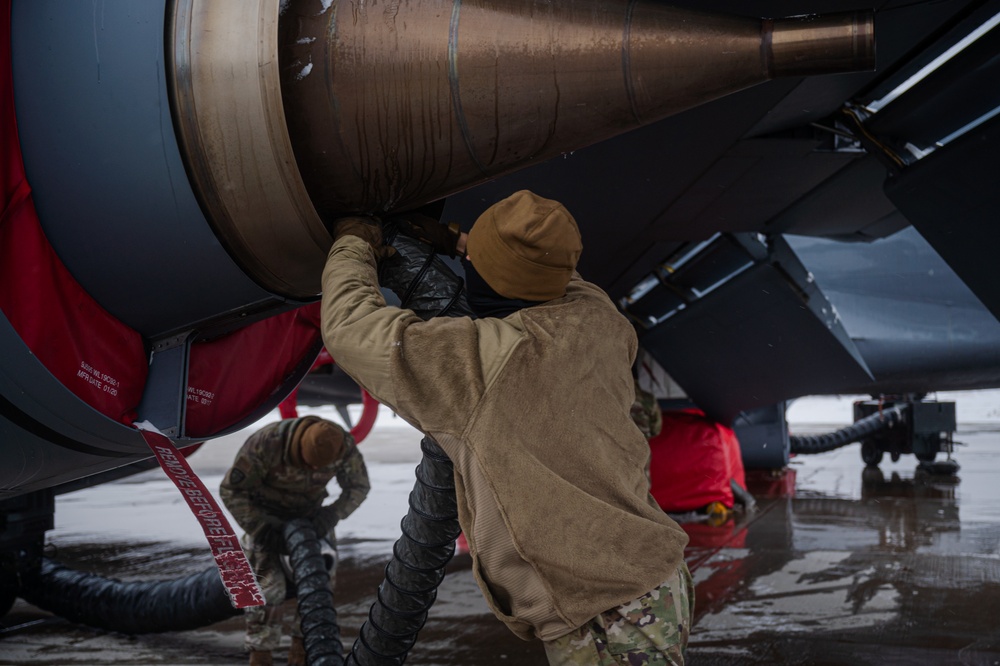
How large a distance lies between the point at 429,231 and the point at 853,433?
11632mm

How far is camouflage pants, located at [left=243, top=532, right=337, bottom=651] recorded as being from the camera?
3588mm

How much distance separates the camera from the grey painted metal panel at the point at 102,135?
1.29 metres

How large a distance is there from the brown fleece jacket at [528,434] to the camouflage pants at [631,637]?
0.05m

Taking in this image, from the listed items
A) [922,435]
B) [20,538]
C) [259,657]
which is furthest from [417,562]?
[922,435]

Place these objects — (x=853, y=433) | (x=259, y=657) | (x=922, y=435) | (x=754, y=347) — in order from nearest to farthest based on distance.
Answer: (x=259, y=657) < (x=754, y=347) < (x=922, y=435) < (x=853, y=433)

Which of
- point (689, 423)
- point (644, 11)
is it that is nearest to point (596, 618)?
point (644, 11)

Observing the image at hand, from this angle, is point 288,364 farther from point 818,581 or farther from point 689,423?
point 689,423

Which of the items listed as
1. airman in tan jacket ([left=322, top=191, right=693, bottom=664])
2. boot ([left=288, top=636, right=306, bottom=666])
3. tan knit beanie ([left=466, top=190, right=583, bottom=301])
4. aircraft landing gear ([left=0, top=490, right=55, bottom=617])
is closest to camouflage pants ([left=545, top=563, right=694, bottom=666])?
airman in tan jacket ([left=322, top=191, right=693, bottom=664])

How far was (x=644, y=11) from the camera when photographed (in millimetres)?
1317

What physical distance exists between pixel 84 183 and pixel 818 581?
466 centimetres

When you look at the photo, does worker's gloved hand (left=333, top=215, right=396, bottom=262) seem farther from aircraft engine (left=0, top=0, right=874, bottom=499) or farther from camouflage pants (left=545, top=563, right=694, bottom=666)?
camouflage pants (left=545, top=563, right=694, bottom=666)

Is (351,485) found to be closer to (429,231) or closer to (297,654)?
(297,654)

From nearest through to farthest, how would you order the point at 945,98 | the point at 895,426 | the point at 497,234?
the point at 497,234 < the point at 945,98 < the point at 895,426

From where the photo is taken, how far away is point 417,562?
1.82 m
